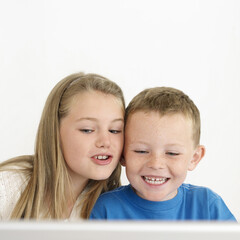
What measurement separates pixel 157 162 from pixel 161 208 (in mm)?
166

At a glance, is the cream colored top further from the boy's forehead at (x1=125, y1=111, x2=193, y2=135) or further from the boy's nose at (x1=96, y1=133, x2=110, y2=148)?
the boy's forehead at (x1=125, y1=111, x2=193, y2=135)

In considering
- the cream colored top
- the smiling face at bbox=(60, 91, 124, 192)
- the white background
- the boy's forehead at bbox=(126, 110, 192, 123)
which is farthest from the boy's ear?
the white background

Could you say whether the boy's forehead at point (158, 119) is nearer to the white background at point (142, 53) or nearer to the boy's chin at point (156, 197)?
the boy's chin at point (156, 197)

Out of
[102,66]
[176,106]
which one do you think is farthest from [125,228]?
[102,66]

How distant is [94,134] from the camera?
1277 mm

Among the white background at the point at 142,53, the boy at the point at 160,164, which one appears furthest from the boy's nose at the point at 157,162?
the white background at the point at 142,53

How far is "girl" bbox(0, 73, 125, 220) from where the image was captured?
4.18 ft

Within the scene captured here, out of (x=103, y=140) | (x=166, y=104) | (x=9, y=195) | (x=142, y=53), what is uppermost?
(x=142, y=53)

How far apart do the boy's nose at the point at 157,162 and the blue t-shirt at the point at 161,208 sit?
0.14 m

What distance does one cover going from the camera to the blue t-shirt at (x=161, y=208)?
4.00ft

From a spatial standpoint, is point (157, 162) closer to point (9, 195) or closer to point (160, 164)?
point (160, 164)

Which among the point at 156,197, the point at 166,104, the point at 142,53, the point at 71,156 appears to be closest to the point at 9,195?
the point at 71,156

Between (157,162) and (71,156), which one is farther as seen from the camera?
(71,156)

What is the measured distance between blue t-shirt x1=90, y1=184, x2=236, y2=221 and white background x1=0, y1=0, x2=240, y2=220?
4.29 feet
